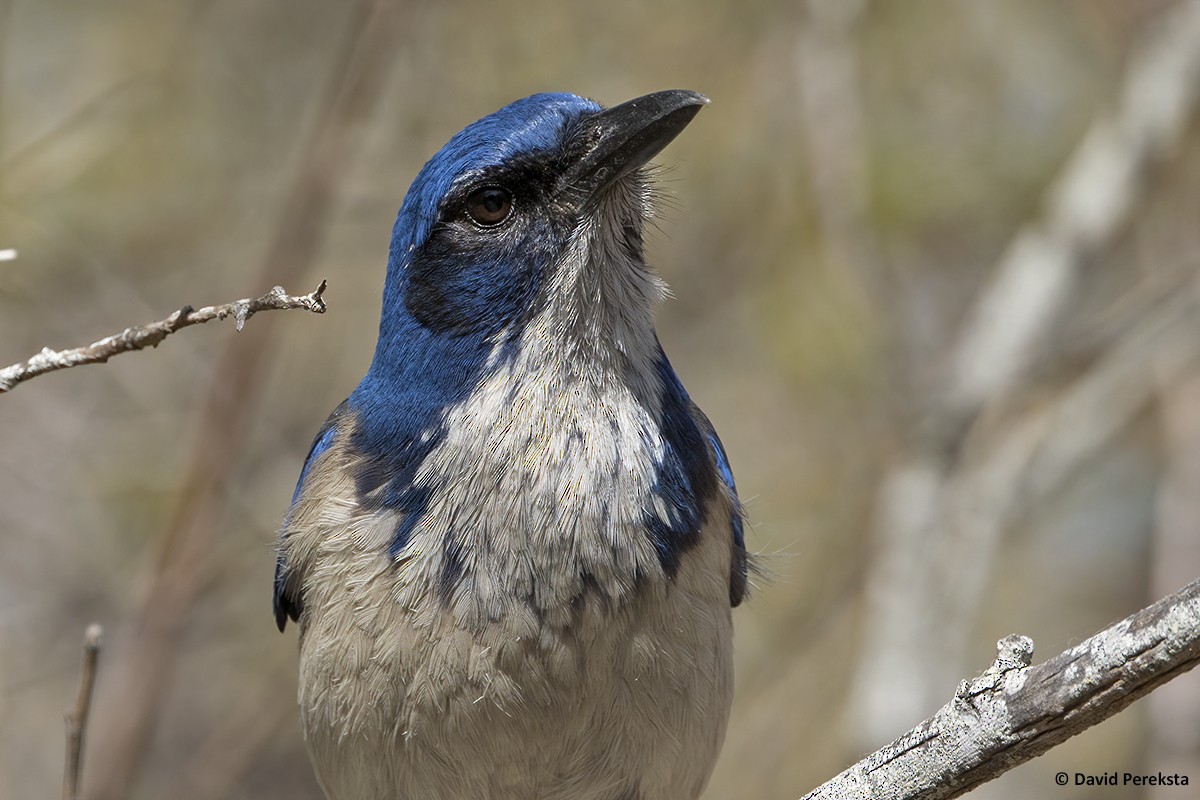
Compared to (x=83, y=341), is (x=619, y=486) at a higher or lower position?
lower

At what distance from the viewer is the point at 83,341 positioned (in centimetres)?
837

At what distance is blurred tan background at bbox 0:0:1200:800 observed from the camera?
25.3 ft

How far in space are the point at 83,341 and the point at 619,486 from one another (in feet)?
17.2

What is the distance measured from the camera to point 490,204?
454cm

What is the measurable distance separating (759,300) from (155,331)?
7169mm

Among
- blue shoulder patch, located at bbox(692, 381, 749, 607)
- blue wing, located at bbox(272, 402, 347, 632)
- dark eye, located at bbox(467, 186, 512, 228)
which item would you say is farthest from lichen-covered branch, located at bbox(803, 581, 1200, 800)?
blue wing, located at bbox(272, 402, 347, 632)

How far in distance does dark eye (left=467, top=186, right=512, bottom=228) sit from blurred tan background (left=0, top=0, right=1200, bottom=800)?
2.94m

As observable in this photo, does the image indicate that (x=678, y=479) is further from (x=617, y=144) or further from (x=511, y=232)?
(x=617, y=144)

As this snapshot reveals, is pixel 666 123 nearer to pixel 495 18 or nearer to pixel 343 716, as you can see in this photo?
pixel 343 716

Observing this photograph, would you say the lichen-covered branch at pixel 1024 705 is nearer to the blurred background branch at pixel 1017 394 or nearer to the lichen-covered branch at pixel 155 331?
the lichen-covered branch at pixel 155 331

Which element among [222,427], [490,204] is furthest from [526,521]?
[222,427]

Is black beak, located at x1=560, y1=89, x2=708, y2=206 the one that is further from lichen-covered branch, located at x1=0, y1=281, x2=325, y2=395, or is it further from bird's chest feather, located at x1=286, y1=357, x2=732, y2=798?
lichen-covered branch, located at x1=0, y1=281, x2=325, y2=395

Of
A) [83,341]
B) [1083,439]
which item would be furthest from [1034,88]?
[83,341]

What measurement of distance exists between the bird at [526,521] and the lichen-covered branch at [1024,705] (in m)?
1.02
